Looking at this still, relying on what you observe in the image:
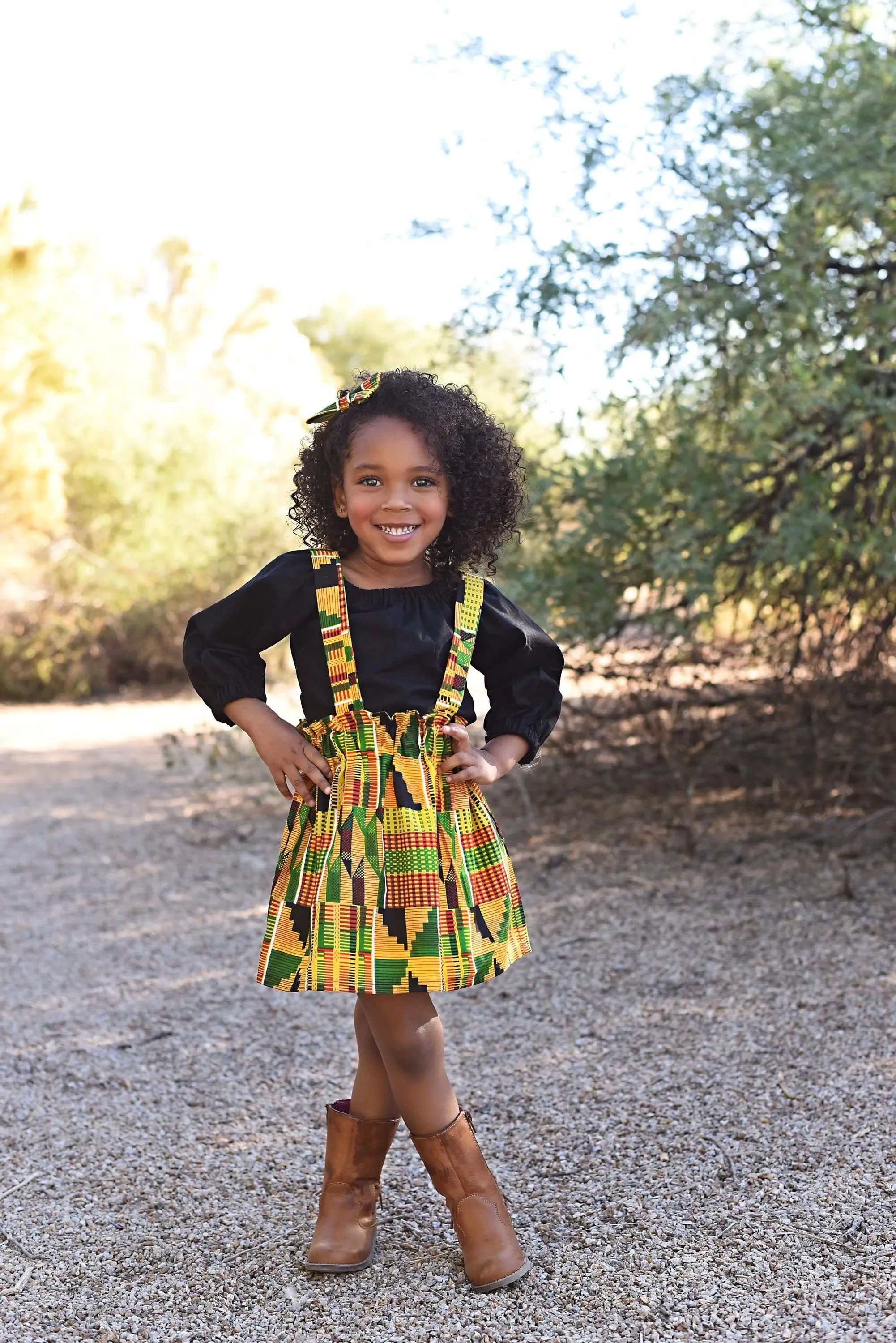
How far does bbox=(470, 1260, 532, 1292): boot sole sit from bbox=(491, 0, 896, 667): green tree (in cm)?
238

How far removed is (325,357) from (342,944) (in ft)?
69.4

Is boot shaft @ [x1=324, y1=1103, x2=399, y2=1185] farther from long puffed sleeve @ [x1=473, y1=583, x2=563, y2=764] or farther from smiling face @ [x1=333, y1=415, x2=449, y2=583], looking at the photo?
smiling face @ [x1=333, y1=415, x2=449, y2=583]

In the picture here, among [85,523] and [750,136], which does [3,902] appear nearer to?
[750,136]

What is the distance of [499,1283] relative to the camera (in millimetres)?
Result: 1962

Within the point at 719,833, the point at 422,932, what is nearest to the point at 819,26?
the point at 719,833

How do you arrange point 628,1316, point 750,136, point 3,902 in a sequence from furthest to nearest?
point 3,902 < point 750,136 < point 628,1316

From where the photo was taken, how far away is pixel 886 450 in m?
4.06

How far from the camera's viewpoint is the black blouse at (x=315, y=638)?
1.95m

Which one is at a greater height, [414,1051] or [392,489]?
[392,489]

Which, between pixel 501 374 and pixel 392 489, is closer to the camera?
pixel 392 489

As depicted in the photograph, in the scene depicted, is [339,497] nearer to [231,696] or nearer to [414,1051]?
[231,696]

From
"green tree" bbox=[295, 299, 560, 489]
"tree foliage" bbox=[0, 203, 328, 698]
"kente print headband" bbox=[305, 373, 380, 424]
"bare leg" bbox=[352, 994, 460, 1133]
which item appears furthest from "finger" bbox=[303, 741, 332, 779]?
"tree foliage" bbox=[0, 203, 328, 698]

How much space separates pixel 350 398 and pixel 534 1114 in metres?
1.55

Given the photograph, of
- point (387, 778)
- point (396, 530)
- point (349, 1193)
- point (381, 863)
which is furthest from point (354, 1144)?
point (396, 530)
